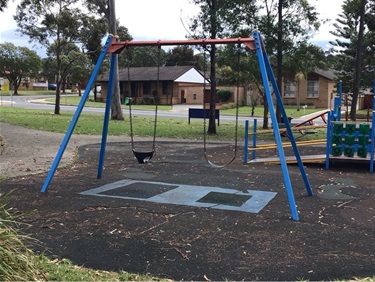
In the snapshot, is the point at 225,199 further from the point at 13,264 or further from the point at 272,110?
the point at 13,264

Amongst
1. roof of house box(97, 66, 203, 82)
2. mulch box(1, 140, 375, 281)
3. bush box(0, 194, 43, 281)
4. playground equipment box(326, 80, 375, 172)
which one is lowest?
mulch box(1, 140, 375, 281)

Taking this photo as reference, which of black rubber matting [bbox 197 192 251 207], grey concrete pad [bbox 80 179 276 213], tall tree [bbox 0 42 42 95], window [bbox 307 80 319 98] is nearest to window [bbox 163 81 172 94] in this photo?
window [bbox 307 80 319 98]

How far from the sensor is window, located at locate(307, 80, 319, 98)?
1868 inches

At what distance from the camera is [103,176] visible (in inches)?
332

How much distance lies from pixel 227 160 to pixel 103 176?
3.58 meters

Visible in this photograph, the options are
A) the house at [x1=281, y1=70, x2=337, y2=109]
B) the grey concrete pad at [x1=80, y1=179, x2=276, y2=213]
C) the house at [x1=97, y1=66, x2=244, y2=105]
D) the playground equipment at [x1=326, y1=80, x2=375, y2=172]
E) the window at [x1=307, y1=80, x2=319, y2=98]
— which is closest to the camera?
the grey concrete pad at [x1=80, y1=179, x2=276, y2=213]

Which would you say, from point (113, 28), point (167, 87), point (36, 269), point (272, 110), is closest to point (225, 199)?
point (272, 110)

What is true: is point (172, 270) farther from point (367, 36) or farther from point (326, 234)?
point (367, 36)

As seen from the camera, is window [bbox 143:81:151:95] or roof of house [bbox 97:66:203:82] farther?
window [bbox 143:81:151:95]

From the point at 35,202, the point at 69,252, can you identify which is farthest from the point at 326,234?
the point at 35,202

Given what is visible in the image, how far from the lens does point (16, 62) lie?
7150cm

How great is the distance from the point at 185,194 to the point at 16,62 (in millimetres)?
71700

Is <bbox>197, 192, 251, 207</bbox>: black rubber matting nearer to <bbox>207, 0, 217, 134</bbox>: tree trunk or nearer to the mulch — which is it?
the mulch

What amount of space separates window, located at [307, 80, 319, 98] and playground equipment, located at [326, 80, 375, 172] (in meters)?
38.9
